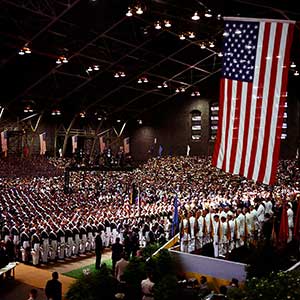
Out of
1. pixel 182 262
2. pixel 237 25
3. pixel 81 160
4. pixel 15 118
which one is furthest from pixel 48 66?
pixel 237 25

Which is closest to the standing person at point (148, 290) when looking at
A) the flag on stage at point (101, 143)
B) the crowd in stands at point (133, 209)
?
the crowd in stands at point (133, 209)

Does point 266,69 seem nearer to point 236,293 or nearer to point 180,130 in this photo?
point 236,293

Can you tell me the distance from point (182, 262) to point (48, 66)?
2345 cm

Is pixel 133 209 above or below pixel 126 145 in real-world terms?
below

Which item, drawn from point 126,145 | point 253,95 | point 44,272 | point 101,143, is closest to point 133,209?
point 44,272

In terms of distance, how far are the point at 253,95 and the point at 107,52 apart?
971 inches

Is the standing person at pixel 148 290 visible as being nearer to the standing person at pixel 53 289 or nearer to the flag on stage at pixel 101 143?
the standing person at pixel 53 289

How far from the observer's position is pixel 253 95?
816 cm

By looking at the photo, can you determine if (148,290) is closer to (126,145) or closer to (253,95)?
(253,95)

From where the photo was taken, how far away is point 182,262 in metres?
13.2

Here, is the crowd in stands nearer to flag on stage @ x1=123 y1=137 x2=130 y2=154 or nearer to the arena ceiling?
flag on stage @ x1=123 y1=137 x2=130 y2=154

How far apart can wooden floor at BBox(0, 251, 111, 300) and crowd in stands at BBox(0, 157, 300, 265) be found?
44 centimetres

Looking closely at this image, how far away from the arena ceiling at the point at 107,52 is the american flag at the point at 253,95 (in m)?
13.5

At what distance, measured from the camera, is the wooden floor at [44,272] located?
512 inches
